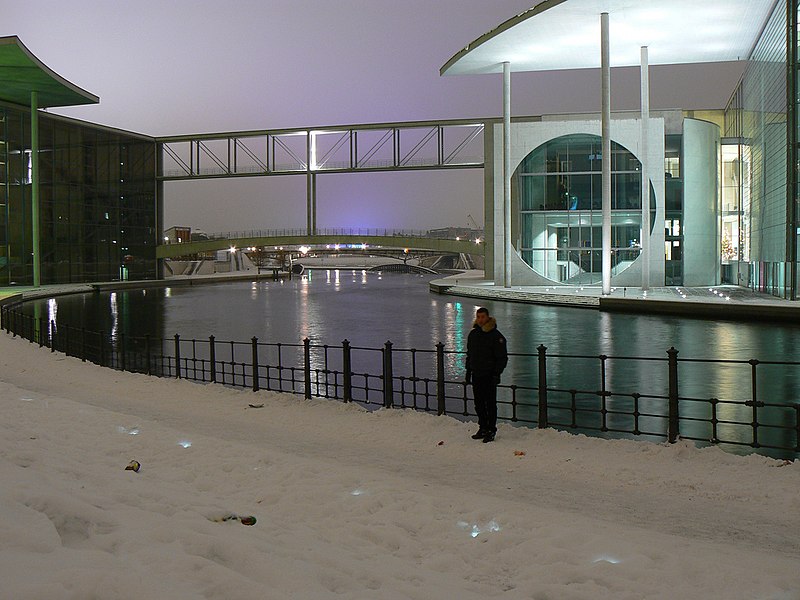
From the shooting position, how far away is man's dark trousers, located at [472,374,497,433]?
905 centimetres

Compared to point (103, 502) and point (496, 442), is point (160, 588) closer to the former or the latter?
point (103, 502)

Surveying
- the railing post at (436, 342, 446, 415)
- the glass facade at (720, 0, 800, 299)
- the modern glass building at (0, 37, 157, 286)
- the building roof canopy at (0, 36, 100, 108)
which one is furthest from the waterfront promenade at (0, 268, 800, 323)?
the railing post at (436, 342, 446, 415)

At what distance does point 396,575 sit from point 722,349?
16.0 m

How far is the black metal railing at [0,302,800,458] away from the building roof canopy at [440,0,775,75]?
82.4 feet

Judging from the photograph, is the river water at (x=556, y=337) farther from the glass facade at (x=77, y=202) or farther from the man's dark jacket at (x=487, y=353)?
the glass facade at (x=77, y=202)

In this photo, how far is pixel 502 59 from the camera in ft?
148

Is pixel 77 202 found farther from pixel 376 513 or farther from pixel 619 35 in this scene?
pixel 376 513

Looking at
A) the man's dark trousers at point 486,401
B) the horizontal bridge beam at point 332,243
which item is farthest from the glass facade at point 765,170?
the man's dark trousers at point 486,401

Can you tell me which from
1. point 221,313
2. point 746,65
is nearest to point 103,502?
point 221,313

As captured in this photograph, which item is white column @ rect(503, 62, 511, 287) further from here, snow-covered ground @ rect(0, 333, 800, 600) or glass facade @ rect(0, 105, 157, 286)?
snow-covered ground @ rect(0, 333, 800, 600)

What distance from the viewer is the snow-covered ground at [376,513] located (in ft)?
13.3

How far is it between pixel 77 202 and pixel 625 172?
42.6 m

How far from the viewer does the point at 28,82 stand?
153ft

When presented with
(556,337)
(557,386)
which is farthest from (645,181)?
(557,386)
